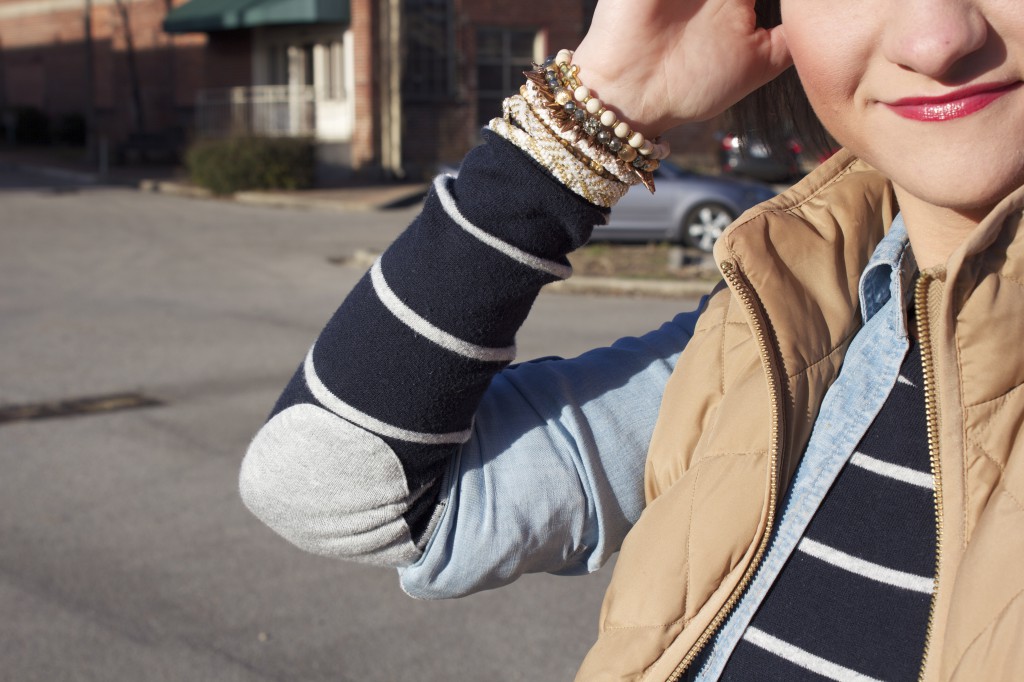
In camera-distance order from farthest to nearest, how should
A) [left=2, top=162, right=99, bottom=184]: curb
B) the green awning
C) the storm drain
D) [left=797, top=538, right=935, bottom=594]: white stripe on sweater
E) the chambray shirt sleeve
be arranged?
[left=2, top=162, right=99, bottom=184]: curb
the green awning
the storm drain
the chambray shirt sleeve
[left=797, top=538, right=935, bottom=594]: white stripe on sweater

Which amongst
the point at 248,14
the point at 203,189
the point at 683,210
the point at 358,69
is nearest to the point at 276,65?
the point at 248,14

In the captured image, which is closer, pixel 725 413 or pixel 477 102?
pixel 725 413

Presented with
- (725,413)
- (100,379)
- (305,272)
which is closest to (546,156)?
(725,413)

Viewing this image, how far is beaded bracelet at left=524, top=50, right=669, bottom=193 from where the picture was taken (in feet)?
4.31

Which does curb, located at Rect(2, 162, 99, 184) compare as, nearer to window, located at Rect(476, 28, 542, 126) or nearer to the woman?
window, located at Rect(476, 28, 542, 126)

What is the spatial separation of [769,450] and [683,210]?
13.8 meters

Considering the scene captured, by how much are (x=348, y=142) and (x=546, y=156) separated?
24.3 meters

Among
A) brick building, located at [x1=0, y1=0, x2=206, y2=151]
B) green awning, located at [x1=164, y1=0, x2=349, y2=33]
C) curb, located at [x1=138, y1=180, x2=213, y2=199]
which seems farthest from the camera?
brick building, located at [x1=0, y1=0, x2=206, y2=151]

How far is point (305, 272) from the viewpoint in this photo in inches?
512

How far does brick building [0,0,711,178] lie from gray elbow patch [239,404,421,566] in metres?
22.8

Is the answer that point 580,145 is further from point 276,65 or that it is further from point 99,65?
point 99,65

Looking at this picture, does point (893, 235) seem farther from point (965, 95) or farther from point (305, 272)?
point (305, 272)

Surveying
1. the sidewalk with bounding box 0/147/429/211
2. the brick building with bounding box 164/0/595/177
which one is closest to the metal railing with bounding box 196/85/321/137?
the brick building with bounding box 164/0/595/177

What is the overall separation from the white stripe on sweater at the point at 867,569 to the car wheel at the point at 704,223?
1349 cm
